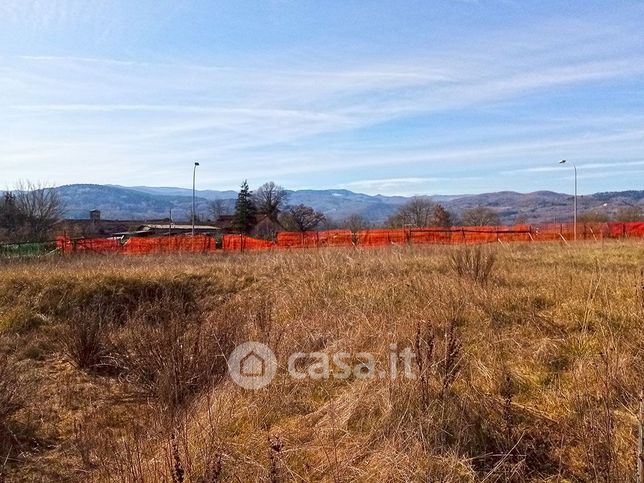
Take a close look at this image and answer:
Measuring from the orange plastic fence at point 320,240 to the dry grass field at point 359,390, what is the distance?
13853mm

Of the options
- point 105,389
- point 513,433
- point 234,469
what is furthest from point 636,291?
point 105,389

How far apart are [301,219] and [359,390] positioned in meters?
81.7

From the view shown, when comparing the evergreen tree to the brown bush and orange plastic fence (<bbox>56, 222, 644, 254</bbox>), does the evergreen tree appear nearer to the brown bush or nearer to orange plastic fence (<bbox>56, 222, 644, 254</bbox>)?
orange plastic fence (<bbox>56, 222, 644, 254</bbox>)

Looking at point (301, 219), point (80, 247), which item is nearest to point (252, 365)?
point (80, 247)

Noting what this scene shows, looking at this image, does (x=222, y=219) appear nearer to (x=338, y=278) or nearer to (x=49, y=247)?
(x=49, y=247)

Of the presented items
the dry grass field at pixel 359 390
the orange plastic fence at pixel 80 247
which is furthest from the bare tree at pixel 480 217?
the dry grass field at pixel 359 390

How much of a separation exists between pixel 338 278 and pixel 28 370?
5619 mm

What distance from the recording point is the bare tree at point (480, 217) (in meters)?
74.1

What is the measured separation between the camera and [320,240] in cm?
2772

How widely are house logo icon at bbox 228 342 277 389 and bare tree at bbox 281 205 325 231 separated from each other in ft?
250

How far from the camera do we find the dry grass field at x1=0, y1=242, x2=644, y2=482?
3514 millimetres

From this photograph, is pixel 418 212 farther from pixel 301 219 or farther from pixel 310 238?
pixel 310 238

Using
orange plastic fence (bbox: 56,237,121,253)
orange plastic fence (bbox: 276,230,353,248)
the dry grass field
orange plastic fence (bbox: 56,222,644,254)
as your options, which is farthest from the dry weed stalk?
orange plastic fence (bbox: 276,230,353,248)

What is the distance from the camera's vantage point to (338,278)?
1058cm
